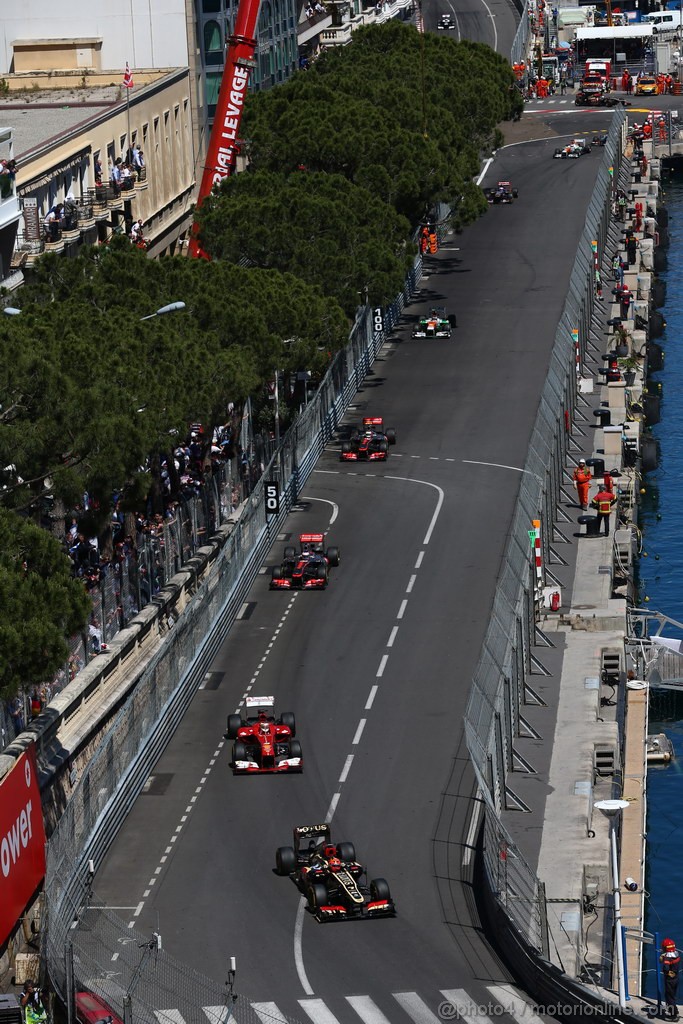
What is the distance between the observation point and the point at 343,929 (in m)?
50.9

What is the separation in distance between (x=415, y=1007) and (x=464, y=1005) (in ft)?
3.68

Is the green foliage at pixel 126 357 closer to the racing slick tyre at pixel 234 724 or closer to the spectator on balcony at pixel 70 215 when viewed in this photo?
the racing slick tyre at pixel 234 724

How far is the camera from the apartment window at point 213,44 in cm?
13675

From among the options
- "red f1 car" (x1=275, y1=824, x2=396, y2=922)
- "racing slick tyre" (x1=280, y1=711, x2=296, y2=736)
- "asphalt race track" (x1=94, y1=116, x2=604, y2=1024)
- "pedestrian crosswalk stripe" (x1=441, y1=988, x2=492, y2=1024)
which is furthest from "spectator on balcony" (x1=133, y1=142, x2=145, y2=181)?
"pedestrian crosswalk stripe" (x1=441, y1=988, x2=492, y2=1024)

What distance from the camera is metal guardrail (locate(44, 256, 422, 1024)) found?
46250 mm

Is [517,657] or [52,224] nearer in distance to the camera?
[517,657]

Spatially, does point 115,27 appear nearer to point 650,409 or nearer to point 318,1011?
point 650,409

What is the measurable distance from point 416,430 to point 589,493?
10775 millimetres

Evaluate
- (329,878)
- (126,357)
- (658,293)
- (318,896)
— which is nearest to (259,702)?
(329,878)

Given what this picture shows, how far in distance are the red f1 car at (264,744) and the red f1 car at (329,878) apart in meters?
6.01

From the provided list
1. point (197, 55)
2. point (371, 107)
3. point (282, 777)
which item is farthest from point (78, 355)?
point (197, 55)

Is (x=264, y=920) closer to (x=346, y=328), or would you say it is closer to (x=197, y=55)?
(x=346, y=328)

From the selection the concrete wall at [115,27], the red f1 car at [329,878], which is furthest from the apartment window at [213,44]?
the red f1 car at [329,878]

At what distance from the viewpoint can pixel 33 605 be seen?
5144cm
